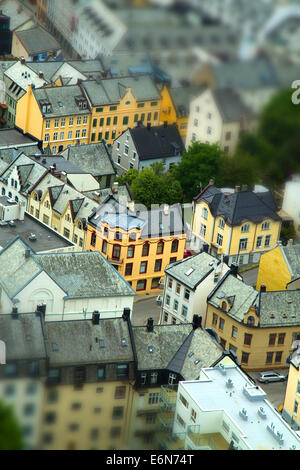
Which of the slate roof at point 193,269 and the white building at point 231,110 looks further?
the slate roof at point 193,269

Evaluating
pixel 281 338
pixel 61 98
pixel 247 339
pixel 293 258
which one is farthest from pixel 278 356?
pixel 61 98

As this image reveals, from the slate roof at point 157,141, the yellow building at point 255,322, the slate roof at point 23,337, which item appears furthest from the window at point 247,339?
the slate roof at point 157,141

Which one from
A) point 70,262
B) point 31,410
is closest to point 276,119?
point 31,410

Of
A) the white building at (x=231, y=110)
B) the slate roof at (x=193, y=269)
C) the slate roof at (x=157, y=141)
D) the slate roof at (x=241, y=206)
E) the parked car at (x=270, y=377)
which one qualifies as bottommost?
the parked car at (x=270, y=377)

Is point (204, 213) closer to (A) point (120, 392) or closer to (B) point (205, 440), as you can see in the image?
(A) point (120, 392)

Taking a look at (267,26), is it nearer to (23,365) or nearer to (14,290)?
(23,365)

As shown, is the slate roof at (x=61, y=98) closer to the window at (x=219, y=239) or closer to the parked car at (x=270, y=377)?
the window at (x=219, y=239)

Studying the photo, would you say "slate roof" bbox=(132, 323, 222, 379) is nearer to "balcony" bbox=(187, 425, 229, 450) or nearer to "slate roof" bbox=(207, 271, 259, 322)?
"balcony" bbox=(187, 425, 229, 450)
